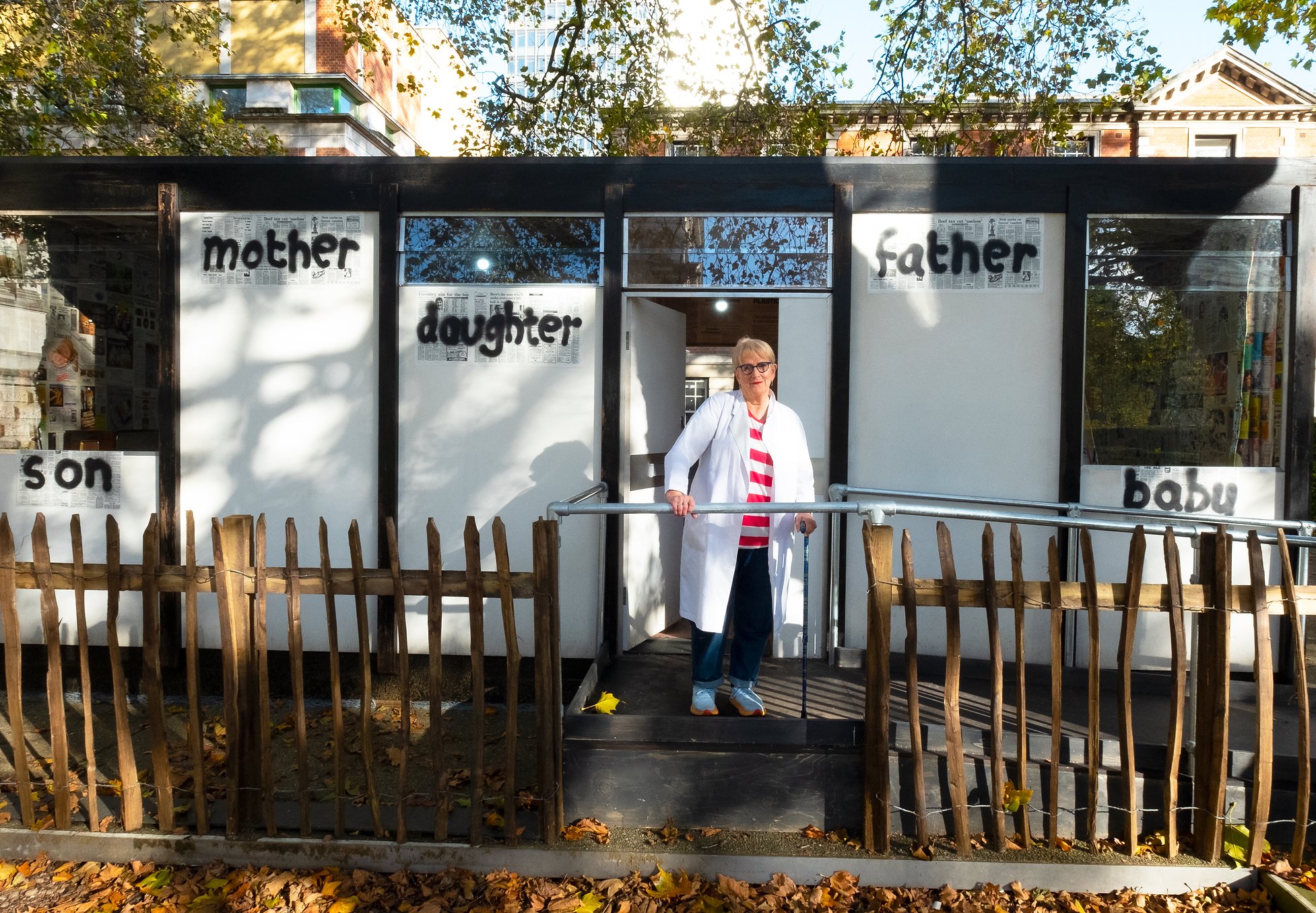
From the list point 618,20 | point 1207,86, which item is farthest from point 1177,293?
point 1207,86

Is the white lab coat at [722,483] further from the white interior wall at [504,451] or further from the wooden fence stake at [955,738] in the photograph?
the white interior wall at [504,451]

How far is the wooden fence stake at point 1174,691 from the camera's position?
3.23 metres

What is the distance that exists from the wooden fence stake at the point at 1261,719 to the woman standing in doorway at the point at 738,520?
1657 mm

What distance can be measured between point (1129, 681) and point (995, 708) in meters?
0.49

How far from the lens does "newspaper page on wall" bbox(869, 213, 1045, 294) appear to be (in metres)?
5.08

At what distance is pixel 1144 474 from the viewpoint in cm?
509

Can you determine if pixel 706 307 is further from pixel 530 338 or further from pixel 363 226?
pixel 363 226

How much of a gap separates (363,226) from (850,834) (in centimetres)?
423

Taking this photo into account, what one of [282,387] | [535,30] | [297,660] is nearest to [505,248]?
[282,387]

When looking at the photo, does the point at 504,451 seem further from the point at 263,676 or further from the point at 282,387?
the point at 263,676

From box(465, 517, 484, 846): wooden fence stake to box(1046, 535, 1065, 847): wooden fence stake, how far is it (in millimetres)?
2075

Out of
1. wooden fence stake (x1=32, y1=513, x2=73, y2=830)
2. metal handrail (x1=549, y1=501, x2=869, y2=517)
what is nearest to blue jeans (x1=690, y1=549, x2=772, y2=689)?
metal handrail (x1=549, y1=501, x2=869, y2=517)

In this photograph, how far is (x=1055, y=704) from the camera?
332cm

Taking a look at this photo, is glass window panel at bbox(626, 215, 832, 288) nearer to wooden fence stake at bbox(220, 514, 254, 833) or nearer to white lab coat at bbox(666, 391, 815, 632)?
white lab coat at bbox(666, 391, 815, 632)
